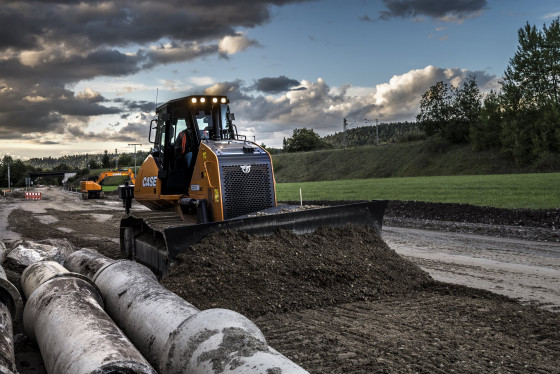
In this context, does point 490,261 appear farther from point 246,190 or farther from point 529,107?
point 529,107

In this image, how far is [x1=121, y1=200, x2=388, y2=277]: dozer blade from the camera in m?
7.33

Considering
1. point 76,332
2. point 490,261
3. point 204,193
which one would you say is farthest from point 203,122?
point 490,261

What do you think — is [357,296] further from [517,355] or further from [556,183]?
[556,183]

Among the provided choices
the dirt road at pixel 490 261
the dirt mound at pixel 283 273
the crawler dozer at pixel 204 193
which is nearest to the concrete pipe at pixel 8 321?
the dirt mound at pixel 283 273

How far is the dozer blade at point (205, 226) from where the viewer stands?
733cm

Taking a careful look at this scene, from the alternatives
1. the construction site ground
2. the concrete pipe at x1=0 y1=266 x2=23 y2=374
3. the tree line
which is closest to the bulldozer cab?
the construction site ground

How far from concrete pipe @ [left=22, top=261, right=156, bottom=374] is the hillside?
174 ft

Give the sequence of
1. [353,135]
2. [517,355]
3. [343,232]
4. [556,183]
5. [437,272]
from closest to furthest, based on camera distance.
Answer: [517,355] < [343,232] < [437,272] < [556,183] < [353,135]

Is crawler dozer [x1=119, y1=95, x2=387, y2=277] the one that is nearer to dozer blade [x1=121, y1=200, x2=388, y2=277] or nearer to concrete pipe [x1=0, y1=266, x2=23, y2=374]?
dozer blade [x1=121, y1=200, x2=388, y2=277]

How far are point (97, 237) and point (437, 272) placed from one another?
10.1 metres

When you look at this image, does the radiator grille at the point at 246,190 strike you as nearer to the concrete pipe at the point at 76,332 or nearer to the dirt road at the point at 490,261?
the concrete pipe at the point at 76,332

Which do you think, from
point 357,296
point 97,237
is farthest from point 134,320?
point 97,237

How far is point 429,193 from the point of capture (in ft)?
85.3

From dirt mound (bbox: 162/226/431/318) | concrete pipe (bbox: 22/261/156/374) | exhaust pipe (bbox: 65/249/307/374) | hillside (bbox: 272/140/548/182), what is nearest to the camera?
exhaust pipe (bbox: 65/249/307/374)
